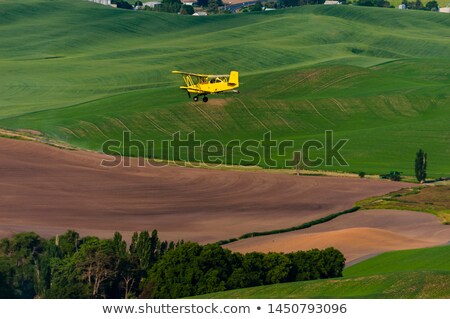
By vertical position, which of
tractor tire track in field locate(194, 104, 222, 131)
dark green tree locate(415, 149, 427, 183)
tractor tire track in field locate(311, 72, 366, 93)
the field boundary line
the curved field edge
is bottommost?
the field boundary line

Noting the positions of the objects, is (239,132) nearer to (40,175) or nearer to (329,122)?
(329,122)

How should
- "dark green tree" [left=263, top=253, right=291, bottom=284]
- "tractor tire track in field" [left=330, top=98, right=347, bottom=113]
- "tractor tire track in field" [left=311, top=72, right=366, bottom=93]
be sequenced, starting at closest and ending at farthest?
"dark green tree" [left=263, top=253, right=291, bottom=284] → "tractor tire track in field" [left=330, top=98, right=347, bottom=113] → "tractor tire track in field" [left=311, top=72, right=366, bottom=93]

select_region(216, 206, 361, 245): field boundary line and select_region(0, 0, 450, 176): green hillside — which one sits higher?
select_region(0, 0, 450, 176): green hillside

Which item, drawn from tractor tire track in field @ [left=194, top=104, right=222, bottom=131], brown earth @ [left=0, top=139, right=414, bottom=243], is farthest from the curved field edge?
tractor tire track in field @ [left=194, top=104, right=222, bottom=131]

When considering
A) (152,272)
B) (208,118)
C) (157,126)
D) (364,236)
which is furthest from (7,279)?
(208,118)

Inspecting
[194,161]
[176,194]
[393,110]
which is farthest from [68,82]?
[176,194]

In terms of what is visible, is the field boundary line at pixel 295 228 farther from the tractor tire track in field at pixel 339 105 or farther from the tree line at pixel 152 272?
the tractor tire track in field at pixel 339 105

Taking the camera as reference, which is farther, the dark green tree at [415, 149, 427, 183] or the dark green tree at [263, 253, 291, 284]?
the dark green tree at [415, 149, 427, 183]

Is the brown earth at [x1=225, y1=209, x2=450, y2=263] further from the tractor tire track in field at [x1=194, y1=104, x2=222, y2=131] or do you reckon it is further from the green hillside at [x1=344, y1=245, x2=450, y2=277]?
the tractor tire track in field at [x1=194, y1=104, x2=222, y2=131]
